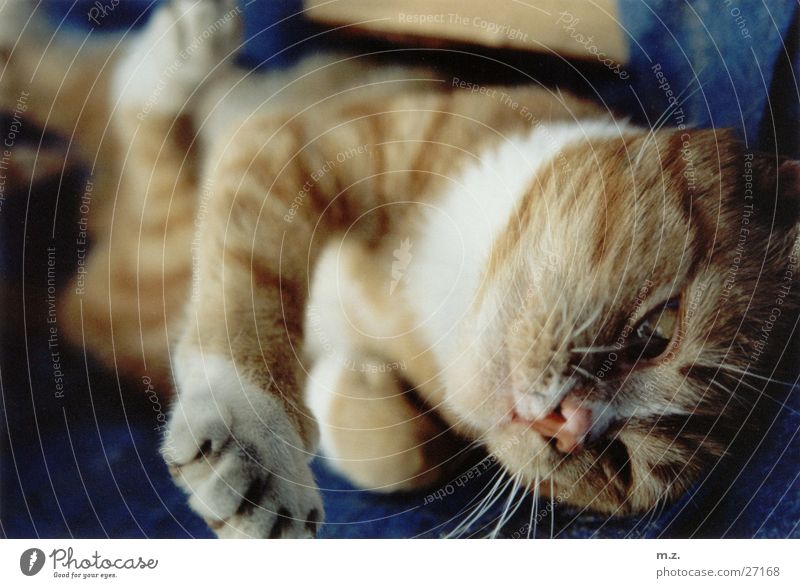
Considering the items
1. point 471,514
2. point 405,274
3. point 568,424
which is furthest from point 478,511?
point 405,274

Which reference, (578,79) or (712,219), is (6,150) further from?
(712,219)

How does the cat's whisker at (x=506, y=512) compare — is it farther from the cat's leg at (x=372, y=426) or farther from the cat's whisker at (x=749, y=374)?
the cat's whisker at (x=749, y=374)

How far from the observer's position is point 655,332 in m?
0.83

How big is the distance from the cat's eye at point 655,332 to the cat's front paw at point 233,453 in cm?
36

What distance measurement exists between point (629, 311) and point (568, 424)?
5.2 inches

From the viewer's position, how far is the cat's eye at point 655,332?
2.70ft

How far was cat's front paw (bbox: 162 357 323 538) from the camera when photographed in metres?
0.75

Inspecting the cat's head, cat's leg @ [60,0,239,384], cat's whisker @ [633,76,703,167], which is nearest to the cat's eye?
the cat's head

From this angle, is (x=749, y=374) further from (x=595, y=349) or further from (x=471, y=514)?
(x=471, y=514)

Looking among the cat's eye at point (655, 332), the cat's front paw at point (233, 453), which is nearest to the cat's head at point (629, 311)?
the cat's eye at point (655, 332)

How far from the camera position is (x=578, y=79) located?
804 millimetres

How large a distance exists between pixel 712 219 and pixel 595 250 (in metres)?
0.13

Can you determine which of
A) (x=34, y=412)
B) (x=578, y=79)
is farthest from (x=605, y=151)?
(x=34, y=412)

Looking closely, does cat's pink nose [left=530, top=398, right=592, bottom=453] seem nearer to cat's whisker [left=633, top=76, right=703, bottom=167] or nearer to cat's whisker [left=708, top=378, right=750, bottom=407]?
cat's whisker [left=708, top=378, right=750, bottom=407]
